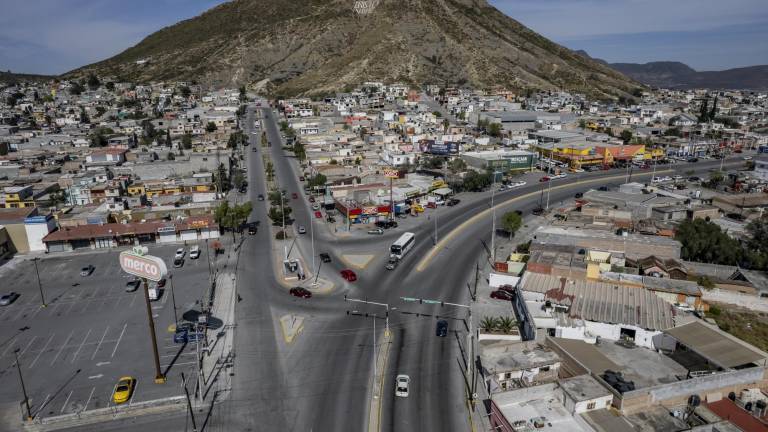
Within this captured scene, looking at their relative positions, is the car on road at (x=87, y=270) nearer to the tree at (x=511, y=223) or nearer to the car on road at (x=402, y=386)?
the car on road at (x=402, y=386)

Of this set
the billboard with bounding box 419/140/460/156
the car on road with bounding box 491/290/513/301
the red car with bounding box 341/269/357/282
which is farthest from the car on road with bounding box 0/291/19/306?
the billboard with bounding box 419/140/460/156

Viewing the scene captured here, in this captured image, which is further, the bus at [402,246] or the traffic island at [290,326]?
the bus at [402,246]

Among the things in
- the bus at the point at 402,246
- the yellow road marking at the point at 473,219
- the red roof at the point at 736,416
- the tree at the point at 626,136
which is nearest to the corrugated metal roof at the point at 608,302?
the red roof at the point at 736,416

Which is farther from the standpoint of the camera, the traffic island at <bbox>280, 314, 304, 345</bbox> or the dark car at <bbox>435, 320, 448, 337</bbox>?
the traffic island at <bbox>280, 314, 304, 345</bbox>

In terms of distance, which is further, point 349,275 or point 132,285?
point 349,275

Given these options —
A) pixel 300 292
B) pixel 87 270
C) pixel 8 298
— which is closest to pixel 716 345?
pixel 300 292

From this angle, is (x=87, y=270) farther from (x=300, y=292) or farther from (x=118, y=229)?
(x=300, y=292)

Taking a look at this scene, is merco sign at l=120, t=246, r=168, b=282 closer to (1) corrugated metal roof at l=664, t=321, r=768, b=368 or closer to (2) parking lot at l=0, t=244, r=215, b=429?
(2) parking lot at l=0, t=244, r=215, b=429
